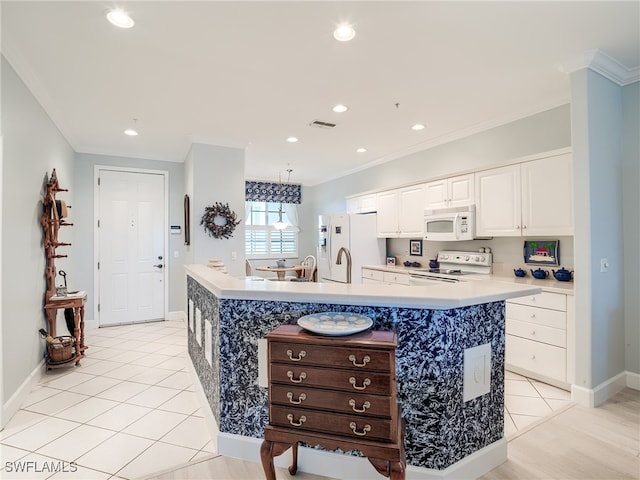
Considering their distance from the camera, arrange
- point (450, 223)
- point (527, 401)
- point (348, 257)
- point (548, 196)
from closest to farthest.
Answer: point (527, 401)
point (548, 196)
point (450, 223)
point (348, 257)

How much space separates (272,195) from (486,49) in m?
5.50

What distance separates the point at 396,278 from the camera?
4.79 m

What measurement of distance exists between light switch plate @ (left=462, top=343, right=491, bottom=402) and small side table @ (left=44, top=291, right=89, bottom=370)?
3.60 m

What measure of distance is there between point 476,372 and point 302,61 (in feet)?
7.83

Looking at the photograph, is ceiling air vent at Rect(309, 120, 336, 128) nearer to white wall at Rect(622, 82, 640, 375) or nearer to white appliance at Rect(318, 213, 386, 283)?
white appliance at Rect(318, 213, 386, 283)

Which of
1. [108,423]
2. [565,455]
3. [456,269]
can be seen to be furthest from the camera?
[456,269]

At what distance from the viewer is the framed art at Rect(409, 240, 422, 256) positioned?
204 inches

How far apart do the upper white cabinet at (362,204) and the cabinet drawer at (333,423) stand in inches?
173

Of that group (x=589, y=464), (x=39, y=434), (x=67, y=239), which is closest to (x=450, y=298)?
(x=589, y=464)

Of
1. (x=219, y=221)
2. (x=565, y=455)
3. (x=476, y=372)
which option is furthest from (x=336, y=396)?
(x=219, y=221)

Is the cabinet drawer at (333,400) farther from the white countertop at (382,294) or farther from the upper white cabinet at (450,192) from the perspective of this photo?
the upper white cabinet at (450,192)

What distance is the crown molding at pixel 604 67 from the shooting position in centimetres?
257

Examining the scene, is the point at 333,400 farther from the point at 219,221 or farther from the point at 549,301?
the point at 219,221

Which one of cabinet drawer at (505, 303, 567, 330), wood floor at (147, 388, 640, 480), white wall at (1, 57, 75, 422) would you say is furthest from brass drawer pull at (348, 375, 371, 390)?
white wall at (1, 57, 75, 422)
